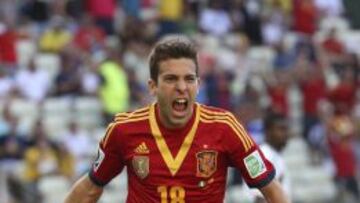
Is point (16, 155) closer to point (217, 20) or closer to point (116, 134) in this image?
point (217, 20)

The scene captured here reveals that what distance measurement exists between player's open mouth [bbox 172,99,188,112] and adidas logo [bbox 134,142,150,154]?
32 cm

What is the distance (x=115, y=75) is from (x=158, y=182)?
35.6 feet

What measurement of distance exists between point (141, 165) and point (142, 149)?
88mm

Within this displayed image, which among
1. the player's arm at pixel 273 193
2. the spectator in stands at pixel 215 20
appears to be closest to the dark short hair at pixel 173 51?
the player's arm at pixel 273 193

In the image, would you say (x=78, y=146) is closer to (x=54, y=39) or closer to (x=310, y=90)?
(x=54, y=39)

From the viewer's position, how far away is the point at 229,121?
7.04 metres

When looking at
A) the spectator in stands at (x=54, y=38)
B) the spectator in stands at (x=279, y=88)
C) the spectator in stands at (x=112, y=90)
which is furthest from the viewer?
the spectator in stands at (x=279, y=88)

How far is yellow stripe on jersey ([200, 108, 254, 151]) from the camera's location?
6.98 m

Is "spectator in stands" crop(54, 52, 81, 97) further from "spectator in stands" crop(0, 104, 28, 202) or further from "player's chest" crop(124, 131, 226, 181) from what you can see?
"player's chest" crop(124, 131, 226, 181)

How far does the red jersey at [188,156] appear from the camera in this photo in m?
6.98

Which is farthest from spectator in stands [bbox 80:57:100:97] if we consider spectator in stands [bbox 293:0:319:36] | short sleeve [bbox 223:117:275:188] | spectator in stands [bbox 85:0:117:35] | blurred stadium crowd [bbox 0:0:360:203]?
short sleeve [bbox 223:117:275:188]

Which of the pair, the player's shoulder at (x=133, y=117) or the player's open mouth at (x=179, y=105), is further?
the player's shoulder at (x=133, y=117)

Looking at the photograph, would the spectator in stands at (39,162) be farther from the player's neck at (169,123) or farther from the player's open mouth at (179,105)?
the player's open mouth at (179,105)

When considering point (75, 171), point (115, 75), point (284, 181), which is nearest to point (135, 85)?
point (115, 75)
